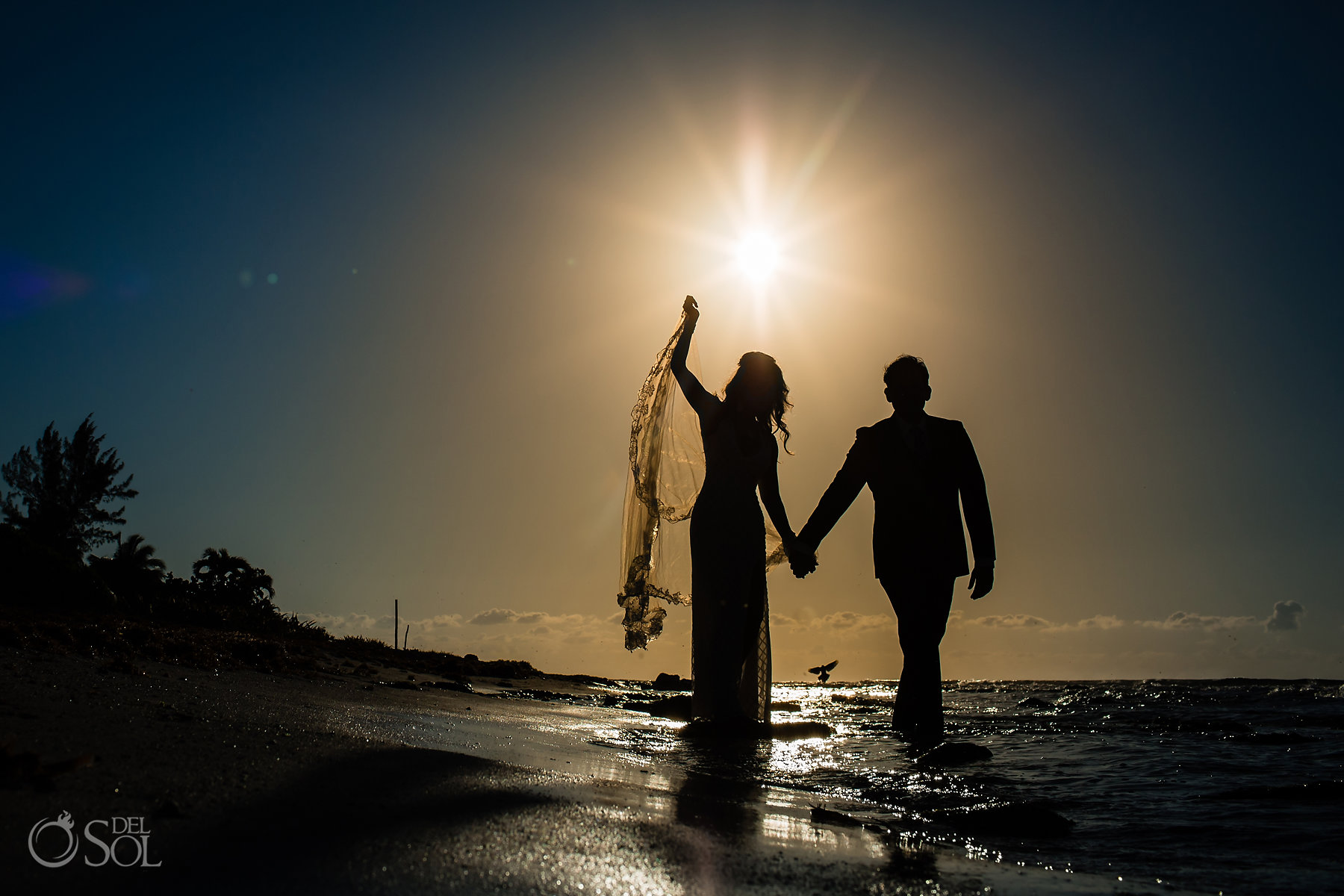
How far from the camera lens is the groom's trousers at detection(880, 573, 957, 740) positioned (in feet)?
19.7

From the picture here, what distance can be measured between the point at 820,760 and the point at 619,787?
2.10m

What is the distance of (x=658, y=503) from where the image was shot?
7566 millimetres

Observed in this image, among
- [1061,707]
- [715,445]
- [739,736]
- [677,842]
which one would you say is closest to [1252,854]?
[677,842]

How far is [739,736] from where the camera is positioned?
584 cm

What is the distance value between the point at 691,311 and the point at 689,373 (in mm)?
643

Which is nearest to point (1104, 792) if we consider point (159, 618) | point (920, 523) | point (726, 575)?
point (920, 523)

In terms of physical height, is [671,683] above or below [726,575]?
below

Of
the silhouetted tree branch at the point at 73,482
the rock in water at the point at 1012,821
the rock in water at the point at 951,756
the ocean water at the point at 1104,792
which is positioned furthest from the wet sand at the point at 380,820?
the silhouetted tree branch at the point at 73,482

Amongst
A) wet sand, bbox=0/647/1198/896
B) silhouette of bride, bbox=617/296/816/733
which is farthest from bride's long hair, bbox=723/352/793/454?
wet sand, bbox=0/647/1198/896

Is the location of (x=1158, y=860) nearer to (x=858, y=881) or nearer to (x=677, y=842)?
(x=858, y=881)

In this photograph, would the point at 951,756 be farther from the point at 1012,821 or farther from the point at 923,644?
the point at 1012,821

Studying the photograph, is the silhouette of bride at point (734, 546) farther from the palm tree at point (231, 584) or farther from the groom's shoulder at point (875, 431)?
the palm tree at point (231, 584)

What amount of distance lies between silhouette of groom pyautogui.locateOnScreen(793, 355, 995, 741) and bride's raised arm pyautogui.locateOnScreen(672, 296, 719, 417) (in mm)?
1394

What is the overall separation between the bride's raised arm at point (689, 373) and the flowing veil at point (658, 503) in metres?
0.27
